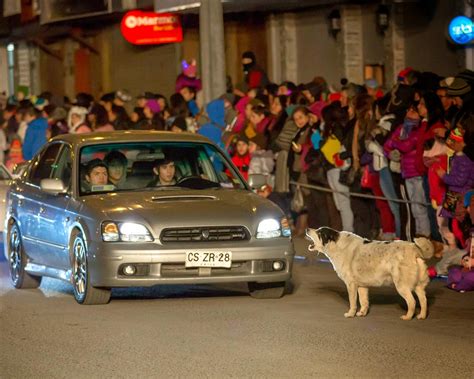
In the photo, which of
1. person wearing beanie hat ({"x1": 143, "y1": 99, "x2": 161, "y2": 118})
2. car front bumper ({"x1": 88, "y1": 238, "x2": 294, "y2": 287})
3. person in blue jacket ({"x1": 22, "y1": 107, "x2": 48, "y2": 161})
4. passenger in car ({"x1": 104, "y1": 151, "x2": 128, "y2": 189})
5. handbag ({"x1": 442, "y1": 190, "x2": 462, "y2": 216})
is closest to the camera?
car front bumper ({"x1": 88, "y1": 238, "x2": 294, "y2": 287})

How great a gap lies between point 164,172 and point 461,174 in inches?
114

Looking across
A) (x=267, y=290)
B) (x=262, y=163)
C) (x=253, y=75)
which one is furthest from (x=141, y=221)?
(x=253, y=75)

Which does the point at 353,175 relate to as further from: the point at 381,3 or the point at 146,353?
the point at 381,3

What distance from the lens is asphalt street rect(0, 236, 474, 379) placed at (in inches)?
387

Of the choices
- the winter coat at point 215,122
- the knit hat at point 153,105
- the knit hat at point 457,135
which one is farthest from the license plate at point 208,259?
the knit hat at point 153,105

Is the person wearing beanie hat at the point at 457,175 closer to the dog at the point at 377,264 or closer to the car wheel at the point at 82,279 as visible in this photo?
the dog at the point at 377,264

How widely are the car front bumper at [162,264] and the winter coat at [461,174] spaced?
9.05 ft

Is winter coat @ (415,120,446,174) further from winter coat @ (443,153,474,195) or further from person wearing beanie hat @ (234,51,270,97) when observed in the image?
person wearing beanie hat @ (234,51,270,97)

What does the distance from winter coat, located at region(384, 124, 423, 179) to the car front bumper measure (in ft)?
14.6

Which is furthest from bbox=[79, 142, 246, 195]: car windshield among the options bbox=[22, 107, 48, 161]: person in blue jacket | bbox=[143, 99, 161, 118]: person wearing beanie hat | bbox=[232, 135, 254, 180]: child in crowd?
bbox=[22, 107, 48, 161]: person in blue jacket

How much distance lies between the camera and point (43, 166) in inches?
602

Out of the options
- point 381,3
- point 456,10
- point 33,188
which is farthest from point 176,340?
point 381,3

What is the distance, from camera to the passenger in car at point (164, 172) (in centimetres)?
1431

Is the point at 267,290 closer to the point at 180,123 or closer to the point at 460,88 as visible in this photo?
the point at 460,88
